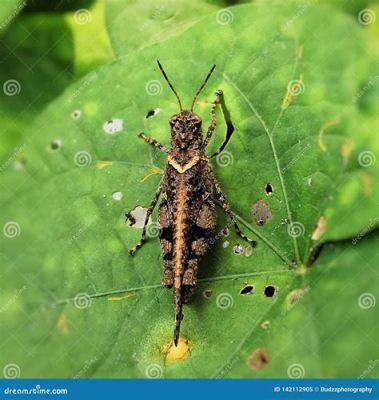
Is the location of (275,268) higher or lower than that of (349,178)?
lower

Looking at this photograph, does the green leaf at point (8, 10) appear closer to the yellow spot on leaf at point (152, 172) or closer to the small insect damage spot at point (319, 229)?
the yellow spot on leaf at point (152, 172)

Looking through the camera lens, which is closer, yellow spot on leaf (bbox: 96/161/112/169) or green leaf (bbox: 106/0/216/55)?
yellow spot on leaf (bbox: 96/161/112/169)

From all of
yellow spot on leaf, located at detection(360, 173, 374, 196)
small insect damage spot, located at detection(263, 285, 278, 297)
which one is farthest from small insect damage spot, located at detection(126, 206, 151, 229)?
yellow spot on leaf, located at detection(360, 173, 374, 196)

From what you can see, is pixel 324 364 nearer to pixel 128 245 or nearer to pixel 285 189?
pixel 285 189

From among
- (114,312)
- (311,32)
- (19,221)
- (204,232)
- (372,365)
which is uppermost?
(311,32)

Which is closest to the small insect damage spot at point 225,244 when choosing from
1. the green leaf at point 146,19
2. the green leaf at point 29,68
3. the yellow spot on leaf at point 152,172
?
the yellow spot on leaf at point 152,172

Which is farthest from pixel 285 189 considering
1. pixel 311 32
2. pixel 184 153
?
pixel 311 32

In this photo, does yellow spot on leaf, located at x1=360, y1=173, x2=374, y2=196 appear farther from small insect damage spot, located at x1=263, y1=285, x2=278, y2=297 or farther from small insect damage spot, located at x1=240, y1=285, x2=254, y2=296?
small insect damage spot, located at x1=240, y1=285, x2=254, y2=296
